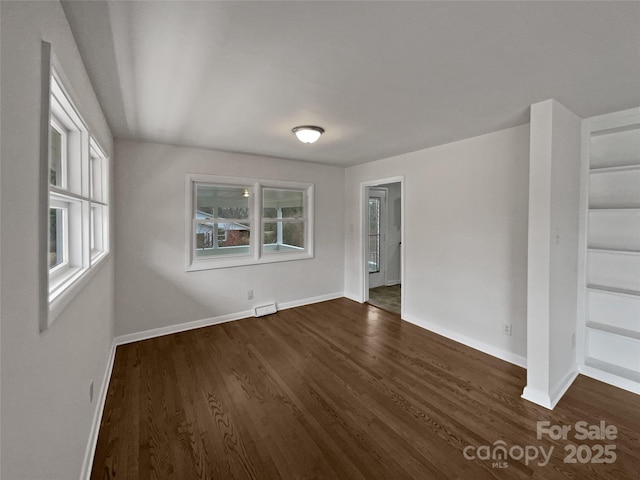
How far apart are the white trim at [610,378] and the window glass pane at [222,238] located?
13.5ft

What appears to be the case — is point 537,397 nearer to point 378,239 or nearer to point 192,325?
point 192,325

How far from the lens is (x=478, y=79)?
1.91 meters

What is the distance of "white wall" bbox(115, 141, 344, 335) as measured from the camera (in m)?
3.34

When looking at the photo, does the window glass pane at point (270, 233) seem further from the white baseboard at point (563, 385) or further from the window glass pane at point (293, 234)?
the white baseboard at point (563, 385)

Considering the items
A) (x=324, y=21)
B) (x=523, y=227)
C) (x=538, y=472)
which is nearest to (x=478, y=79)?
(x=324, y=21)

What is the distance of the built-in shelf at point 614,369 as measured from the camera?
2.48 m

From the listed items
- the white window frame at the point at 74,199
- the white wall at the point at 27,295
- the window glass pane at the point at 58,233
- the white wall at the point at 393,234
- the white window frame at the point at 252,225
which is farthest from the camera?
the white wall at the point at 393,234

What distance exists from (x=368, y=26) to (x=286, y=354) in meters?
2.91

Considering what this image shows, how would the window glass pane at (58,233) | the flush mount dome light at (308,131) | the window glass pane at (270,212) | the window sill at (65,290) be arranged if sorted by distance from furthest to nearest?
the window glass pane at (270,212) < the flush mount dome light at (308,131) < the window glass pane at (58,233) < the window sill at (65,290)

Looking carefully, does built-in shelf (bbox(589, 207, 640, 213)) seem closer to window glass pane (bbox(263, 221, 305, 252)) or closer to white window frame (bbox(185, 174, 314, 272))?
white window frame (bbox(185, 174, 314, 272))

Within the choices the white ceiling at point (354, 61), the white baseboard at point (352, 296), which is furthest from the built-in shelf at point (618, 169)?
the white baseboard at point (352, 296)

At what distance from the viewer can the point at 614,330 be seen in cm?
258

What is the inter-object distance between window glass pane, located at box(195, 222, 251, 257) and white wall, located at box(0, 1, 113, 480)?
2.58 meters

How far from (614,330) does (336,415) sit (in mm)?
2636
